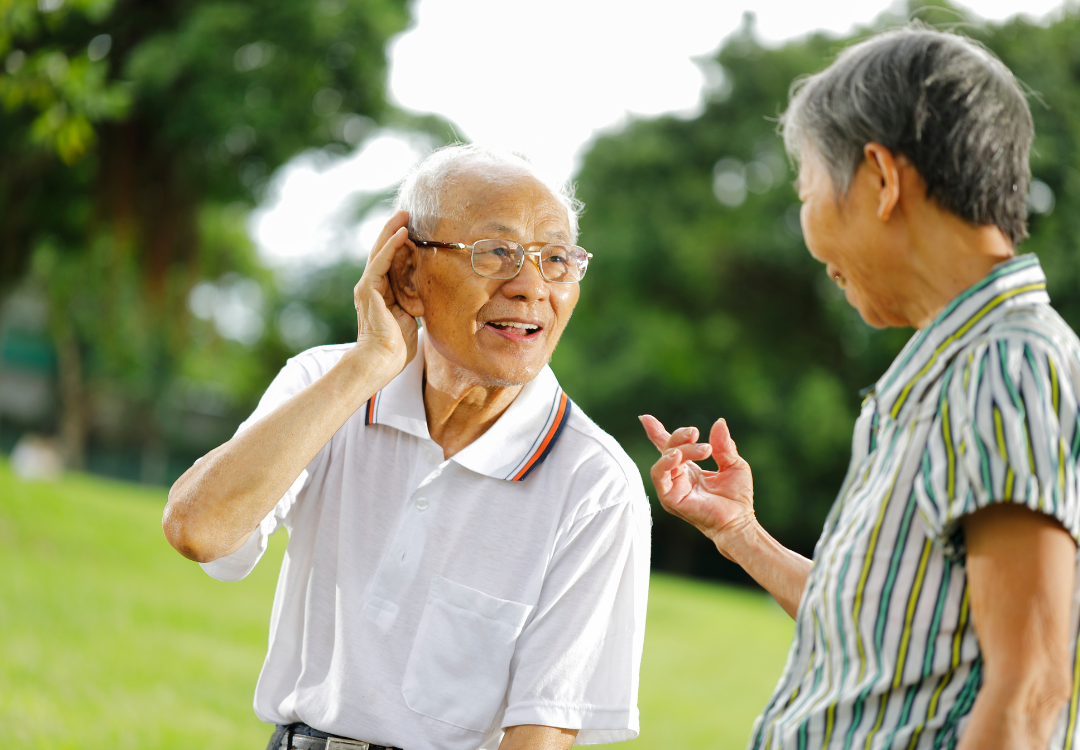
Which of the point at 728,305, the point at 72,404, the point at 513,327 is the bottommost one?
the point at 513,327

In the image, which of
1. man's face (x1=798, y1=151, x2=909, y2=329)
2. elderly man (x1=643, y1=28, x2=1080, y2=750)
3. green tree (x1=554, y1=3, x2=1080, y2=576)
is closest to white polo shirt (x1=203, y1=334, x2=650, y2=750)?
elderly man (x1=643, y1=28, x2=1080, y2=750)

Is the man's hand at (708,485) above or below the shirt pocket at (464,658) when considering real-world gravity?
above

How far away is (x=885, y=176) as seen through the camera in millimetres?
1401

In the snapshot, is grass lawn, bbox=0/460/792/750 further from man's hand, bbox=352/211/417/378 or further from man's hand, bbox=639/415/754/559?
man's hand, bbox=639/415/754/559

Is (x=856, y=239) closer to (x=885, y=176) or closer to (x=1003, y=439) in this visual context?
(x=885, y=176)

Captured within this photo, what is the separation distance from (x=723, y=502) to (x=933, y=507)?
0.84 m

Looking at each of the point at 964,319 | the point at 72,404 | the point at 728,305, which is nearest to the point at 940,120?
the point at 964,319

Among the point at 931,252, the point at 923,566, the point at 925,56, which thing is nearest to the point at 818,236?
the point at 931,252

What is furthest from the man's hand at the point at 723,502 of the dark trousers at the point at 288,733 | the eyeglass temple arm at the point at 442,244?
the dark trousers at the point at 288,733

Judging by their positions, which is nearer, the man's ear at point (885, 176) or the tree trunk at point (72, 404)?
the man's ear at point (885, 176)

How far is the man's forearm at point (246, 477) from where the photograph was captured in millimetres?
2014

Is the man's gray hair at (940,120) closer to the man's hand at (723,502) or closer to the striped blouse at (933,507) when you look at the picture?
the striped blouse at (933,507)

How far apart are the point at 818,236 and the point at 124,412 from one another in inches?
1501

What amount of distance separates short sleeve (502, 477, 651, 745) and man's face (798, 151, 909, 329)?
818 mm
